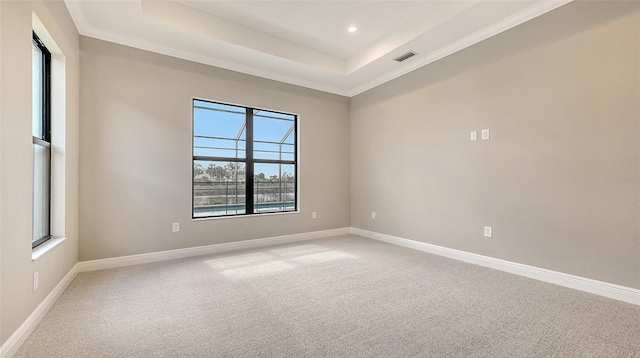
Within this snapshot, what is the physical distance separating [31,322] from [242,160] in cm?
279

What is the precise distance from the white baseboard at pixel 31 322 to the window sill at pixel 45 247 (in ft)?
1.15

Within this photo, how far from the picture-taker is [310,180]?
4.70 m

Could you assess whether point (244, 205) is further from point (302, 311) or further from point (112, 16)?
point (112, 16)

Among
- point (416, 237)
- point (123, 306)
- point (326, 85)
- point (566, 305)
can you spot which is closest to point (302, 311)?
point (123, 306)

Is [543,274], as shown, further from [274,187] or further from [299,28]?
[299,28]

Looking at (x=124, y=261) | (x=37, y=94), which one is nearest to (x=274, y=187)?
(x=124, y=261)

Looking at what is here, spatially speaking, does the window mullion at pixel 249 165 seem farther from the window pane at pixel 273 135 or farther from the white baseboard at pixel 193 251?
the white baseboard at pixel 193 251

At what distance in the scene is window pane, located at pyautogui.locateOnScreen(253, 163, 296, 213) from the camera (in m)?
4.34

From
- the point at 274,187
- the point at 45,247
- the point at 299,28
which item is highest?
the point at 299,28

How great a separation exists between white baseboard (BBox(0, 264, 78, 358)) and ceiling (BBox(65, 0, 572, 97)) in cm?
261

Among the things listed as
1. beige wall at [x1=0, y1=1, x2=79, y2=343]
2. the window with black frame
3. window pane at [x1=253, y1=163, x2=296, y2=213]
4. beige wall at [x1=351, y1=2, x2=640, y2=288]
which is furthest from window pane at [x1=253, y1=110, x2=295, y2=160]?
beige wall at [x1=0, y1=1, x2=79, y2=343]

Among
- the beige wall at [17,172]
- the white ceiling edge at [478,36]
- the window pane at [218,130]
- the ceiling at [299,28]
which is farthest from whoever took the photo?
the window pane at [218,130]

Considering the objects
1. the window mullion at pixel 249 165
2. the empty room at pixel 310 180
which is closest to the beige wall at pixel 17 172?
the empty room at pixel 310 180

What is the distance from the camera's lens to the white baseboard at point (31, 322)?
58.2 inches
